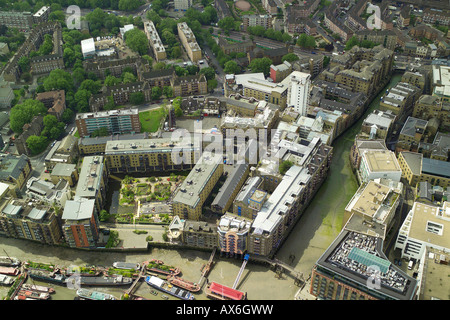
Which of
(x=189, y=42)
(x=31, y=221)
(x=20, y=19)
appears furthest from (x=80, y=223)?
(x=20, y=19)

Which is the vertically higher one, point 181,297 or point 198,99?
point 198,99

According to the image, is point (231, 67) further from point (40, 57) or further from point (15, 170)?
point (15, 170)

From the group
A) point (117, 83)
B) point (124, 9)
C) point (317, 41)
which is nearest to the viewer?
point (117, 83)

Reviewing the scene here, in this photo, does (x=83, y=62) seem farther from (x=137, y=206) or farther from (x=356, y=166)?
(x=356, y=166)

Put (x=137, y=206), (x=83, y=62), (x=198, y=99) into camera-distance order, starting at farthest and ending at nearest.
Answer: (x=83, y=62)
(x=198, y=99)
(x=137, y=206)

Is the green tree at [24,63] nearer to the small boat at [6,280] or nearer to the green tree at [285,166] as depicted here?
the small boat at [6,280]

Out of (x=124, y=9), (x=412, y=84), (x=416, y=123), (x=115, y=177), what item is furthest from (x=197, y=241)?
(x=124, y=9)

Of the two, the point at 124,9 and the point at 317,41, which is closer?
the point at 317,41
